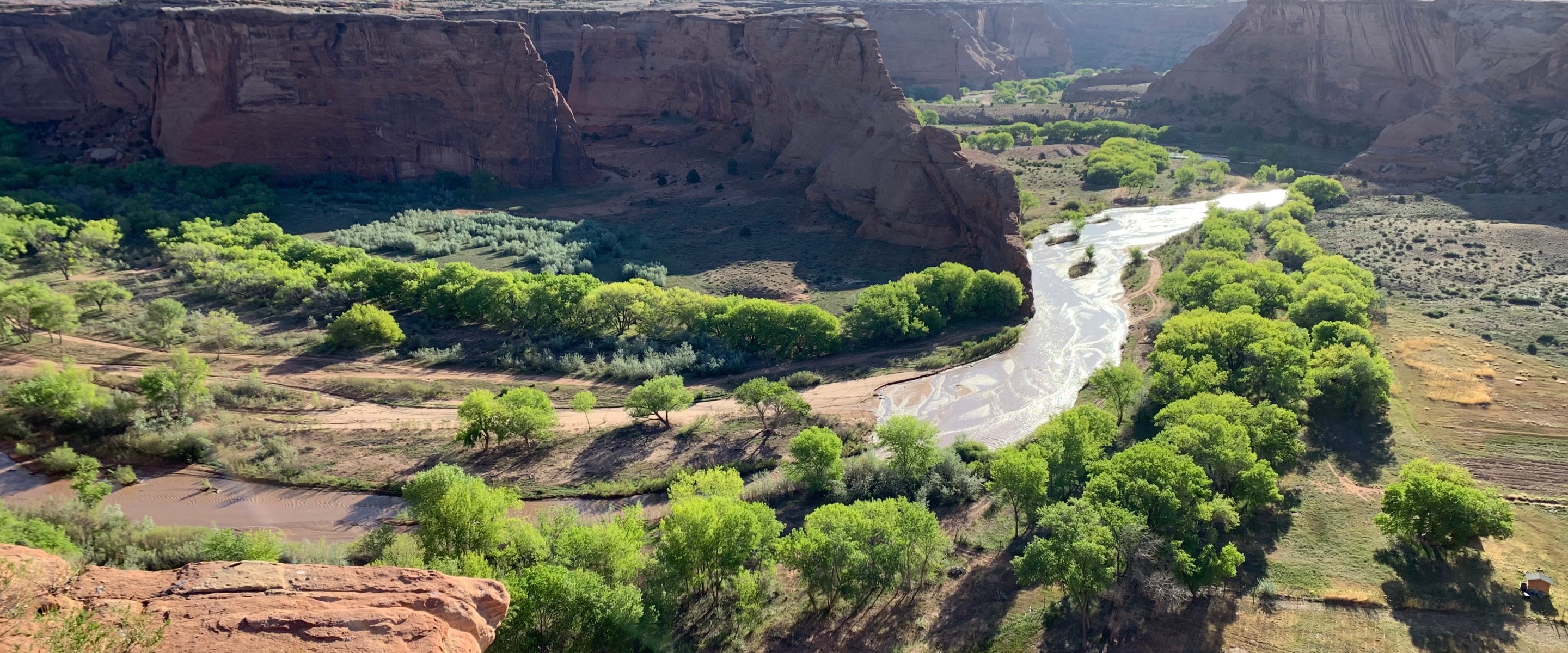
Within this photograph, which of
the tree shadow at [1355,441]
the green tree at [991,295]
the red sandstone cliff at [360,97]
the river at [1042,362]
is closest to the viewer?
the tree shadow at [1355,441]

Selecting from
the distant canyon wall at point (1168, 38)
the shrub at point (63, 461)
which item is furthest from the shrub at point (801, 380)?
the distant canyon wall at point (1168, 38)

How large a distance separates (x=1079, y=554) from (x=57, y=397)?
4111 cm

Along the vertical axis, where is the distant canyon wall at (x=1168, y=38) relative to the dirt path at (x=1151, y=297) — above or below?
above

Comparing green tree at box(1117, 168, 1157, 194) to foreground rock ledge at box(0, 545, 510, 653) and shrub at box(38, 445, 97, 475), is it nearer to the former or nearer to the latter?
foreground rock ledge at box(0, 545, 510, 653)

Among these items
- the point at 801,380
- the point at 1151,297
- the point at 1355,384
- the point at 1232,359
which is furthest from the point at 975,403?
the point at 1151,297

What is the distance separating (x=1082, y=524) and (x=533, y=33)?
90.2 metres

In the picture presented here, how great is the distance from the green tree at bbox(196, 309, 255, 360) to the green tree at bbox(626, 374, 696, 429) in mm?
22373

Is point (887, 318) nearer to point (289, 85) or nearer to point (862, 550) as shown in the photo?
point (862, 550)

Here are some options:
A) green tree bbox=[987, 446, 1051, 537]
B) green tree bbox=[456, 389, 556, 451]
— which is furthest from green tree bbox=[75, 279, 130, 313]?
green tree bbox=[987, 446, 1051, 537]

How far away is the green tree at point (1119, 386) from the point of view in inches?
1610

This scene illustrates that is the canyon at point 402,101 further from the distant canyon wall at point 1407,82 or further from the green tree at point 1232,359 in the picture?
the distant canyon wall at point 1407,82

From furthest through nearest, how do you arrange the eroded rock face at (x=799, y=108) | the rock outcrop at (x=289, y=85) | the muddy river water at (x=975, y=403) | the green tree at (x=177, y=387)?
the rock outcrop at (x=289, y=85), the eroded rock face at (x=799, y=108), the green tree at (x=177, y=387), the muddy river water at (x=975, y=403)

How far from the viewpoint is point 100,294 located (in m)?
49.2

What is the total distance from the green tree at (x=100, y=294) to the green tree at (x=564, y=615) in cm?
4029
